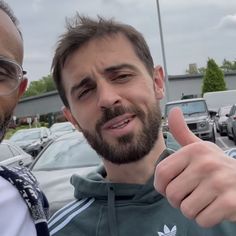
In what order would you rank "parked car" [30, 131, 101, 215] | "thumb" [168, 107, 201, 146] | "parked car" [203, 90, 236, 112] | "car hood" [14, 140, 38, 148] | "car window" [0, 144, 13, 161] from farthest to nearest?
"parked car" [203, 90, 236, 112]
"car hood" [14, 140, 38, 148]
"car window" [0, 144, 13, 161]
"parked car" [30, 131, 101, 215]
"thumb" [168, 107, 201, 146]

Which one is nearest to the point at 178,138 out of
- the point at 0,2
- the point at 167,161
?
the point at 167,161

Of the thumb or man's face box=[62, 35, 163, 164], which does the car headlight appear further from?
the thumb

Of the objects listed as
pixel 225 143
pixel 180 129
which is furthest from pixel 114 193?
pixel 225 143

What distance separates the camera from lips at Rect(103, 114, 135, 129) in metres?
2.12

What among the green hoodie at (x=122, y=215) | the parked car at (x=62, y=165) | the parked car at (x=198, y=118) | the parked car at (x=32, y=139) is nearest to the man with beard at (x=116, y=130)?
the green hoodie at (x=122, y=215)

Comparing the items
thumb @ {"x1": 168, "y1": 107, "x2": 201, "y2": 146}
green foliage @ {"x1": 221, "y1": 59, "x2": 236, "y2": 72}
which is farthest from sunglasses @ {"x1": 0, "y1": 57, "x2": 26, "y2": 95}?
green foliage @ {"x1": 221, "y1": 59, "x2": 236, "y2": 72}

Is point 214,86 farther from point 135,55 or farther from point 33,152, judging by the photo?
point 135,55

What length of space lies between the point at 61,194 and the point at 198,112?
38.7ft

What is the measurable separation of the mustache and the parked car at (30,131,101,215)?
2.90 m

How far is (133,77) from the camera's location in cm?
231

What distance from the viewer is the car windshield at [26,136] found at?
70.7 ft

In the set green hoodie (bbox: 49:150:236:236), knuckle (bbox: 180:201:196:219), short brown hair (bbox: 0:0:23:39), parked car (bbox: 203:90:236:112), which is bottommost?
parked car (bbox: 203:90:236:112)

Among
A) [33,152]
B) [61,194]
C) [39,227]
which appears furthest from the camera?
[33,152]

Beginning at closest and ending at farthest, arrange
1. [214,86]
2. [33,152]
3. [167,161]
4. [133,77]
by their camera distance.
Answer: [167,161]
[133,77]
[33,152]
[214,86]
